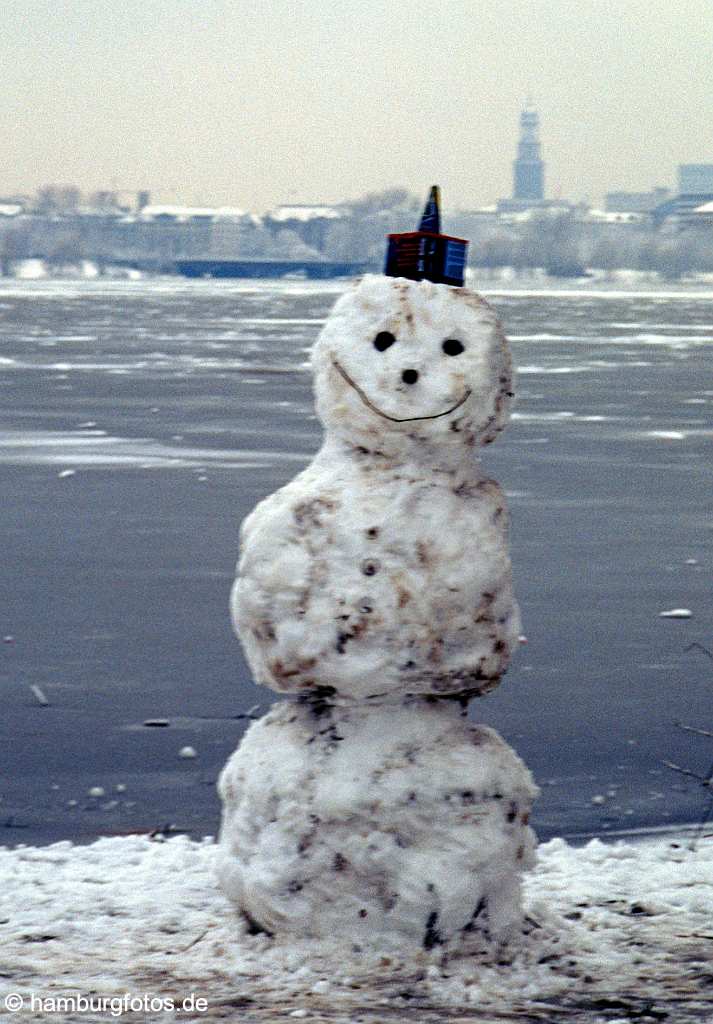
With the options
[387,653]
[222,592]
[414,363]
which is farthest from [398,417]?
[222,592]

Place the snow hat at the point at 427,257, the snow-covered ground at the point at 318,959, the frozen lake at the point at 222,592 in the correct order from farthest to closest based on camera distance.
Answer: the frozen lake at the point at 222,592 → the snow hat at the point at 427,257 → the snow-covered ground at the point at 318,959

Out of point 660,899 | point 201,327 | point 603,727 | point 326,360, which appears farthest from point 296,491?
point 201,327

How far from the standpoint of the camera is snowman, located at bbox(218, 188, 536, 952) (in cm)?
502

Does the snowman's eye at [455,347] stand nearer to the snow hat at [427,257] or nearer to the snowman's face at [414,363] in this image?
the snowman's face at [414,363]

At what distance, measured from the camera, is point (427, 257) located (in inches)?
210

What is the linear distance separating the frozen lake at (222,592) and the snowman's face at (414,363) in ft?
6.83

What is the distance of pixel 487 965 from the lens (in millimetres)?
5094

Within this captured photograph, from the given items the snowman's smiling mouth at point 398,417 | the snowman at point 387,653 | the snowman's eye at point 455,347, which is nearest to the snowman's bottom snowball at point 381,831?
the snowman at point 387,653

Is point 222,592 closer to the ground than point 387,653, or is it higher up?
closer to the ground

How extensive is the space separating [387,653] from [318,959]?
80 cm

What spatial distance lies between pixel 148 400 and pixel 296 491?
19852mm

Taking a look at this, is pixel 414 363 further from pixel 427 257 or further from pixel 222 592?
pixel 222 592

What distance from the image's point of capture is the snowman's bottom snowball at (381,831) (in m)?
5.02

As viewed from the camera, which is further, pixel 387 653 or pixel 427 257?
pixel 427 257
